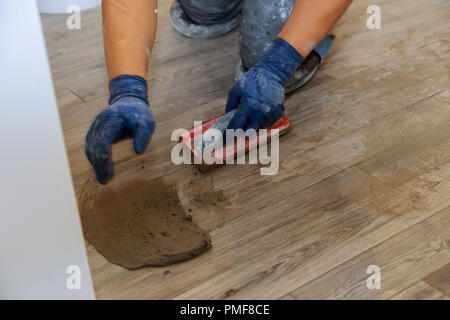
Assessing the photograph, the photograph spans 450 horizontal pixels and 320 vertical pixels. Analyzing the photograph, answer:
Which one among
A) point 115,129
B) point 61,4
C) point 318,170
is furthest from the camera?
point 61,4

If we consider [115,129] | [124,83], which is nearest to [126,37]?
[124,83]

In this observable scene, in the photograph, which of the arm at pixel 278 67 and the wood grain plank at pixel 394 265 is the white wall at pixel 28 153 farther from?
the arm at pixel 278 67

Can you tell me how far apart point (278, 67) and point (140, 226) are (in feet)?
1.81

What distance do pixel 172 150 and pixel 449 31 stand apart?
1.27m

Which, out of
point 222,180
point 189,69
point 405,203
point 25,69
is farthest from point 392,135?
point 25,69

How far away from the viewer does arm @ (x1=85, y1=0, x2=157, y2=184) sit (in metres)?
1.21

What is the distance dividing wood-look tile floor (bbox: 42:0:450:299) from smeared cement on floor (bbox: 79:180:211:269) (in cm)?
3

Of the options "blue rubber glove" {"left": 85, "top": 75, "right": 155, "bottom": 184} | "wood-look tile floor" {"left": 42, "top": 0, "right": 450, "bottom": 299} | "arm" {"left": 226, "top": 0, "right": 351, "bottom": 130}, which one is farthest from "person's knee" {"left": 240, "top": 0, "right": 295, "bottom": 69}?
"blue rubber glove" {"left": 85, "top": 75, "right": 155, "bottom": 184}

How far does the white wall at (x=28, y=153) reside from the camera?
600mm

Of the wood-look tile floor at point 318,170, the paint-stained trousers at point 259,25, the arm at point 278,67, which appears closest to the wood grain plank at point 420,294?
the wood-look tile floor at point 318,170

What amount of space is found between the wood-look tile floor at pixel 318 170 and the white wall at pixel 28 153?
1.61ft

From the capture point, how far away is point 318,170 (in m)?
1.43

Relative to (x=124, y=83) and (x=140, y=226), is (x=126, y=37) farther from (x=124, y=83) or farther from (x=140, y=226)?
(x=140, y=226)

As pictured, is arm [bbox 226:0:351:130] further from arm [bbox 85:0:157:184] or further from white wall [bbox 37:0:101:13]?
white wall [bbox 37:0:101:13]
